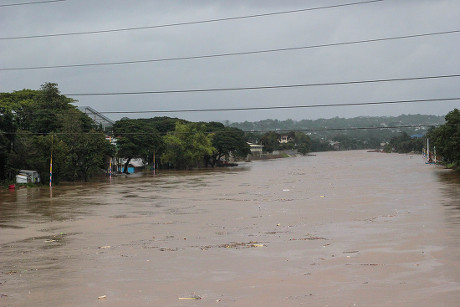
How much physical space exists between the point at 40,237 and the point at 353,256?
40.1ft

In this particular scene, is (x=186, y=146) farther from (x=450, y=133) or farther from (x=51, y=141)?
(x=450, y=133)

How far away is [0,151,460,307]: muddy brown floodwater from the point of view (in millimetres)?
12648

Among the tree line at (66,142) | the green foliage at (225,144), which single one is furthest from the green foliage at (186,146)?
the green foliage at (225,144)

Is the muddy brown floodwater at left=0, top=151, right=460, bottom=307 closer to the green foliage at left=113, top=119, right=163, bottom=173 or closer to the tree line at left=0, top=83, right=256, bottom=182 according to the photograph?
the tree line at left=0, top=83, right=256, bottom=182

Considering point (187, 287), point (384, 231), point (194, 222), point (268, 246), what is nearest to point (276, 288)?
point (187, 287)

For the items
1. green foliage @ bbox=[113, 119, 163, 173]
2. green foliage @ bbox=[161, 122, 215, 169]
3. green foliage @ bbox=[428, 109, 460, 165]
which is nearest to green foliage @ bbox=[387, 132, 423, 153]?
green foliage @ bbox=[161, 122, 215, 169]

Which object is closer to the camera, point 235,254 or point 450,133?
point 235,254

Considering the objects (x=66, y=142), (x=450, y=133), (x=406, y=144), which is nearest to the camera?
(x=66, y=142)

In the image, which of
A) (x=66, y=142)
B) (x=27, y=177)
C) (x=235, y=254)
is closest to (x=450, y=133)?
(x=66, y=142)

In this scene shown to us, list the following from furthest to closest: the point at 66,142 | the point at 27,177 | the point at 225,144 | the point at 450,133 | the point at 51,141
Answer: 1. the point at 225,144
2. the point at 450,133
3. the point at 66,142
4. the point at 51,141
5. the point at 27,177

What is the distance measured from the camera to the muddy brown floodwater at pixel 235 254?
12.6m

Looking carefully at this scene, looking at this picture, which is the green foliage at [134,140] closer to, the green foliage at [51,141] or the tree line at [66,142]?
the tree line at [66,142]

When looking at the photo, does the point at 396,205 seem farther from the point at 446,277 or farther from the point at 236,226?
the point at 446,277

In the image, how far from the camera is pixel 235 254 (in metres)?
17.6
